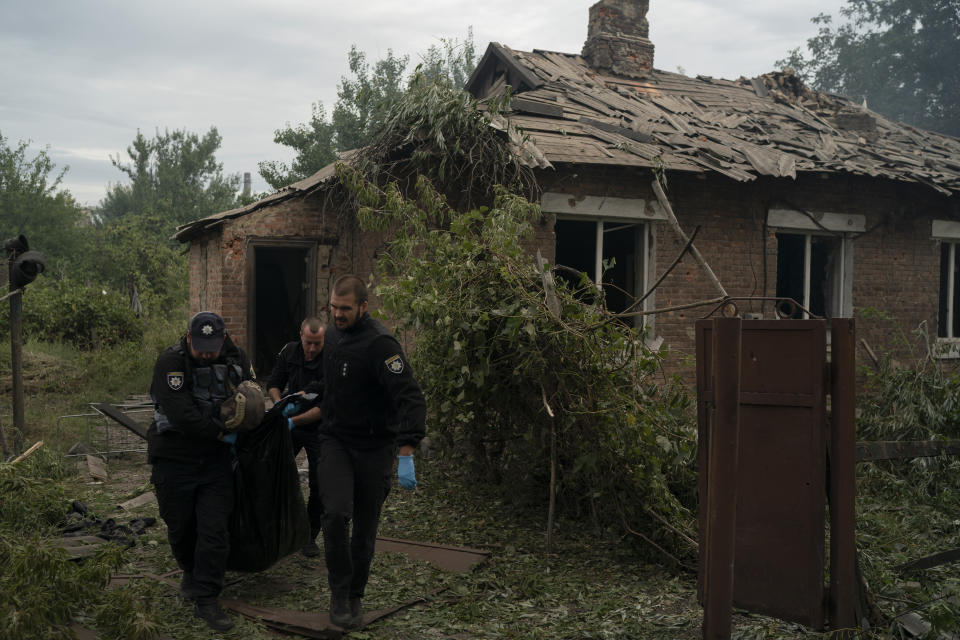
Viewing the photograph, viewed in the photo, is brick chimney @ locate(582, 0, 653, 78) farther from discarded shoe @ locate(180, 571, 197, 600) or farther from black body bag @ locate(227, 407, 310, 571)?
discarded shoe @ locate(180, 571, 197, 600)

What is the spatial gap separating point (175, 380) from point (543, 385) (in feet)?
7.43

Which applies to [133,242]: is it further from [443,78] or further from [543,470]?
[543,470]

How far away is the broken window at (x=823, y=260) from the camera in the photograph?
998cm

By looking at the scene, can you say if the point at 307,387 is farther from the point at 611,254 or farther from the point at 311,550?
the point at 611,254

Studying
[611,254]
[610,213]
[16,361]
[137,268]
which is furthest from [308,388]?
[137,268]

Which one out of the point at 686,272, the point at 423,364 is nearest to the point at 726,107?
the point at 686,272

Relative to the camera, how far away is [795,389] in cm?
327

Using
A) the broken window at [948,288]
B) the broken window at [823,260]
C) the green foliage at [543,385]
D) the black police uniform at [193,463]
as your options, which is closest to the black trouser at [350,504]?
the black police uniform at [193,463]

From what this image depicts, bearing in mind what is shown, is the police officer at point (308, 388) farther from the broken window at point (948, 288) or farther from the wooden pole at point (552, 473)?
the broken window at point (948, 288)

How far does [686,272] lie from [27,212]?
2934 centimetres

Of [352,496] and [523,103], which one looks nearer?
[352,496]

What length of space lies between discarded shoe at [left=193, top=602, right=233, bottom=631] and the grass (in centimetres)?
5

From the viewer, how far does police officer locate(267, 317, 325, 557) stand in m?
5.04

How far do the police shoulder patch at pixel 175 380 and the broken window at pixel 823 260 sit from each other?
782cm
